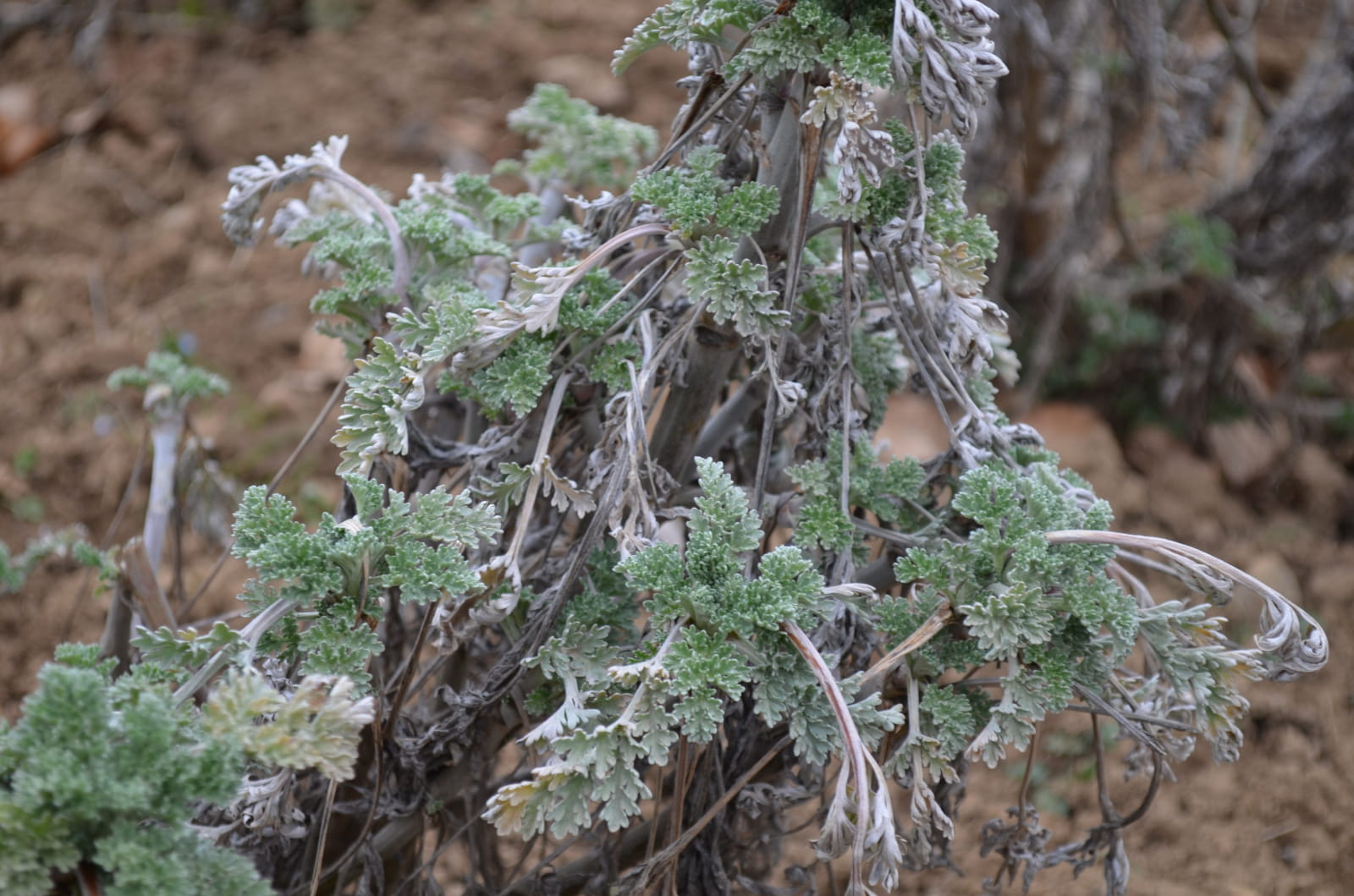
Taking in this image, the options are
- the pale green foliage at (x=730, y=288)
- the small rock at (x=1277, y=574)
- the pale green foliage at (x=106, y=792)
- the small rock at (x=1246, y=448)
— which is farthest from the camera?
the small rock at (x=1246, y=448)

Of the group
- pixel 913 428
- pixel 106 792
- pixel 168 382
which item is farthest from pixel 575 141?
pixel 913 428

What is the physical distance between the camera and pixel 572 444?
1.32m

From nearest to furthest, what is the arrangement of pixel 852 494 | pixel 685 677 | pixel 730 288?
1. pixel 685 677
2. pixel 730 288
3. pixel 852 494

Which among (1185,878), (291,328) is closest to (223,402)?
(291,328)

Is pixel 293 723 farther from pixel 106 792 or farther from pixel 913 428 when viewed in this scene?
pixel 913 428

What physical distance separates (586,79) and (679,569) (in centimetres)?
278

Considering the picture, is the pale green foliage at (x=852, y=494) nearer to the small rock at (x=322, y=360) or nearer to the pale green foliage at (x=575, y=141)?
the pale green foliage at (x=575, y=141)

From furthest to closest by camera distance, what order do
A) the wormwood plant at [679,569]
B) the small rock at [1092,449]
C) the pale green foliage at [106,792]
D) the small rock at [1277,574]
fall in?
the small rock at [1092,449]
the small rock at [1277,574]
the wormwood plant at [679,569]
the pale green foliage at [106,792]

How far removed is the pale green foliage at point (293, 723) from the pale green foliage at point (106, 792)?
0.02 m

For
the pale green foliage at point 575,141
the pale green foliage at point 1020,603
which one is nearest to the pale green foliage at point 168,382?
the pale green foliage at point 575,141

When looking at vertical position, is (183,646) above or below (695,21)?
below

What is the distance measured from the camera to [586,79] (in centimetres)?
349

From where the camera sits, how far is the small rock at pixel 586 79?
3.42m

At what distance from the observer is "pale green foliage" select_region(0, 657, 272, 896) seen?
0.84 meters
